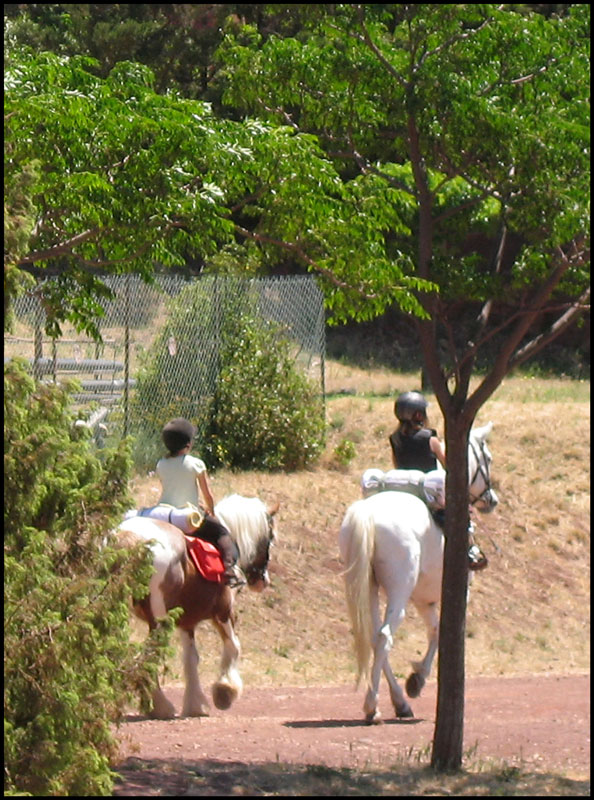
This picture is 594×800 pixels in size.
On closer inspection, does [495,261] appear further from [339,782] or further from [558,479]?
[558,479]

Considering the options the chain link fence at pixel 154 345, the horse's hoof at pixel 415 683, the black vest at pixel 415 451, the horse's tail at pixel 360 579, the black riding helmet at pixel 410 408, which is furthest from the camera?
the chain link fence at pixel 154 345

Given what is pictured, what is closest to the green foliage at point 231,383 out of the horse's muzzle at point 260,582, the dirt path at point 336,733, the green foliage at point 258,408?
the green foliage at point 258,408

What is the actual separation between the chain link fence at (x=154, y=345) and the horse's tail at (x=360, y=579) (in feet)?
15.1

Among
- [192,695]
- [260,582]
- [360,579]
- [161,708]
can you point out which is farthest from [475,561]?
[161,708]

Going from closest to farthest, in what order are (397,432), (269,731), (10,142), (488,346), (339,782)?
(10,142) < (339,782) < (269,731) < (397,432) < (488,346)

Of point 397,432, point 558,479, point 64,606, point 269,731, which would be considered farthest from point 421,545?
point 558,479

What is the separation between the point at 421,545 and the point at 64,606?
5.21 meters

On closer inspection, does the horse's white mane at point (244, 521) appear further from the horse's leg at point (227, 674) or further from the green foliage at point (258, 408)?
the green foliage at point (258, 408)

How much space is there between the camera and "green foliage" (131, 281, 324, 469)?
15.2 m

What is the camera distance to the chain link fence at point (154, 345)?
14539mm

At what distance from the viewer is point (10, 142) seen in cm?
612

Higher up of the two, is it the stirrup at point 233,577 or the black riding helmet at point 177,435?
the black riding helmet at point 177,435

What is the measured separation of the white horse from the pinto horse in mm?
862

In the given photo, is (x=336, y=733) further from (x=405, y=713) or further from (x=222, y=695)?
(x=222, y=695)
